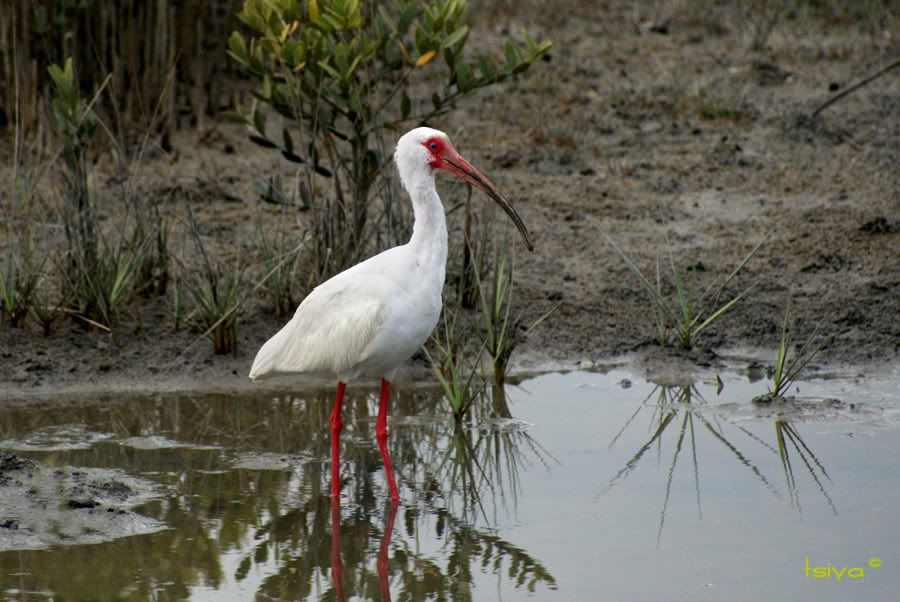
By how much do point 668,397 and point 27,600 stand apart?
362 cm

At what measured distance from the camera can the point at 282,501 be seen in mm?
5801

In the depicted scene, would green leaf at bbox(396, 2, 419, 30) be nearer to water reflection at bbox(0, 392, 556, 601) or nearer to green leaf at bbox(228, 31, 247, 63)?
green leaf at bbox(228, 31, 247, 63)

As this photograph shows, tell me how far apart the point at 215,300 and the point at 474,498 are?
2.33 meters

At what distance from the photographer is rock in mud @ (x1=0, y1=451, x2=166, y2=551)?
17.5 ft

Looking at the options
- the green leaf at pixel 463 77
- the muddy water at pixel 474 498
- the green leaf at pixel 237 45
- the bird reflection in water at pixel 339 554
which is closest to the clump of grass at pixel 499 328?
the muddy water at pixel 474 498

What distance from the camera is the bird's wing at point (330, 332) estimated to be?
5832 mm

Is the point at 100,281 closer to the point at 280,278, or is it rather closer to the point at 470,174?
the point at 280,278

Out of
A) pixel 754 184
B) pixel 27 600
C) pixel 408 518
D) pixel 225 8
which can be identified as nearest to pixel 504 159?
pixel 754 184

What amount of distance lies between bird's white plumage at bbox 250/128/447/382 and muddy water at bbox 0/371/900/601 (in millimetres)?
530

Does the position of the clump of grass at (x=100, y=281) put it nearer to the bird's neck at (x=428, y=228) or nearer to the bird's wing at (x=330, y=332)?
the bird's wing at (x=330, y=332)

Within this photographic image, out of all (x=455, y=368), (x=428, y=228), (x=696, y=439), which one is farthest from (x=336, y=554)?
(x=696, y=439)

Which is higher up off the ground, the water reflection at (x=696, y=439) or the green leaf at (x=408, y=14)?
the green leaf at (x=408, y=14)

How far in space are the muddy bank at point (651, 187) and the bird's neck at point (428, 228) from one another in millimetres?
1956

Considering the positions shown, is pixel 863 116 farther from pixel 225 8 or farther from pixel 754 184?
pixel 225 8
